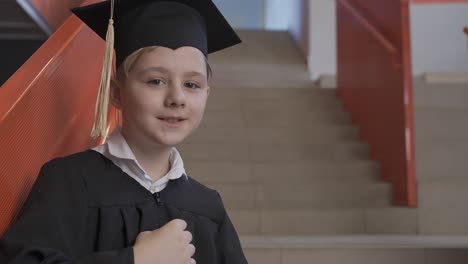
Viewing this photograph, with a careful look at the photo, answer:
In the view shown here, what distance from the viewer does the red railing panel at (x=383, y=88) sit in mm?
3891

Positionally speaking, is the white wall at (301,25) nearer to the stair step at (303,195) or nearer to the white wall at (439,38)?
the white wall at (439,38)

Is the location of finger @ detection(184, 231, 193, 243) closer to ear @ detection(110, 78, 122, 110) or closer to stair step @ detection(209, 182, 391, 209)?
ear @ detection(110, 78, 122, 110)

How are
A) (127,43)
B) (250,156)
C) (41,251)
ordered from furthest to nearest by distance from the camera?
(250,156) < (127,43) < (41,251)

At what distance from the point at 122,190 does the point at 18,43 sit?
8.47 feet

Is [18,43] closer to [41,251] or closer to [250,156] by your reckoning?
[250,156]

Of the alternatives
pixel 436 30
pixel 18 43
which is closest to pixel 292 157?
pixel 18 43

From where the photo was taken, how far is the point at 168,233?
1339mm

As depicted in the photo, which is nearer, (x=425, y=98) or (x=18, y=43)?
(x=18, y=43)

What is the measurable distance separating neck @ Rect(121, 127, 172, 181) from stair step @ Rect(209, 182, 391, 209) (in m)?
2.29

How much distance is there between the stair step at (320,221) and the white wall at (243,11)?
7.36 m

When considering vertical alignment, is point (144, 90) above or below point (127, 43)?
below

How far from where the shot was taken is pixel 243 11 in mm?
10797


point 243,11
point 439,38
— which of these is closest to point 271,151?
point 439,38

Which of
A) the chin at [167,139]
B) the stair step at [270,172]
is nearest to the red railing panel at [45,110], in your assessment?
the chin at [167,139]
